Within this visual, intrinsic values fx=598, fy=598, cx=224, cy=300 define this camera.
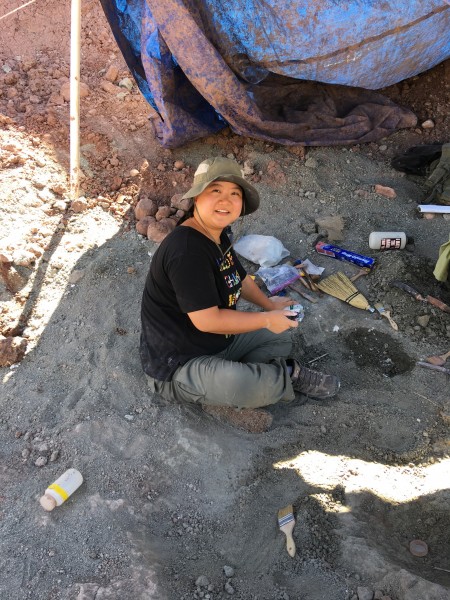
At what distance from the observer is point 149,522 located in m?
2.42

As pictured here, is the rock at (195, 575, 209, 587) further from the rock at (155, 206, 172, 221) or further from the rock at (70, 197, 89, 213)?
the rock at (70, 197, 89, 213)

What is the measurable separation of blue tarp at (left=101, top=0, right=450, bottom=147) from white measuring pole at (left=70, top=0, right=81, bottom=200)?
42 centimetres

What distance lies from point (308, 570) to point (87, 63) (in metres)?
4.51

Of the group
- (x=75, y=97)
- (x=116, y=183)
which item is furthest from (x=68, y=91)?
(x=116, y=183)

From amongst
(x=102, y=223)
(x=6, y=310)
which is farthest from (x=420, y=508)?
(x=102, y=223)

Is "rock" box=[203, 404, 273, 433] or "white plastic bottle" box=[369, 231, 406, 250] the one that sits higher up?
"white plastic bottle" box=[369, 231, 406, 250]

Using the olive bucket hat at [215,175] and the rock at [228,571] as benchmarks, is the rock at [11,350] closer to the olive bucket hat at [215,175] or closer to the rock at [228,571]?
the olive bucket hat at [215,175]

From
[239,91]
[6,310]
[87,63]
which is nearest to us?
[6,310]

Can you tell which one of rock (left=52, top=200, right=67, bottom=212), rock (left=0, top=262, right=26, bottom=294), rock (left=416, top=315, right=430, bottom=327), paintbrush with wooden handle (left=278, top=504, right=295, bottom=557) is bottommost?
paintbrush with wooden handle (left=278, top=504, right=295, bottom=557)

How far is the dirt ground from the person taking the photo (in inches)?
89.4

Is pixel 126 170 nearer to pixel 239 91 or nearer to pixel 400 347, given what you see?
pixel 239 91

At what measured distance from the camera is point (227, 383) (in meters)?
2.77

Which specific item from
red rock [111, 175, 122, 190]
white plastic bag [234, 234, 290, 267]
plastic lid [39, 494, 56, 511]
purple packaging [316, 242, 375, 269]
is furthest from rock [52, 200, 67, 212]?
plastic lid [39, 494, 56, 511]

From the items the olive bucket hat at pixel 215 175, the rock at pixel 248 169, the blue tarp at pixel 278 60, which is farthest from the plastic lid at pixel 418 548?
the blue tarp at pixel 278 60
